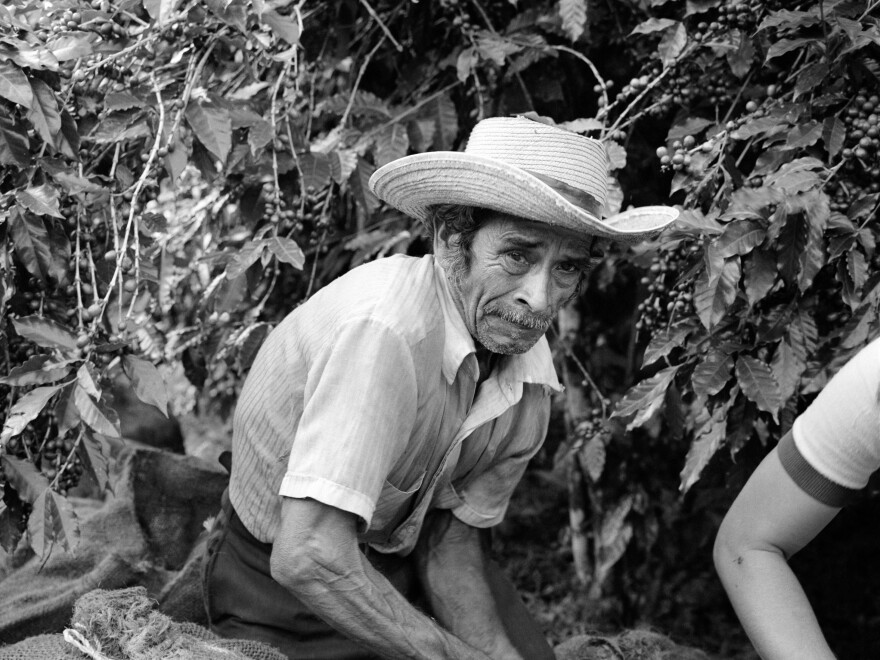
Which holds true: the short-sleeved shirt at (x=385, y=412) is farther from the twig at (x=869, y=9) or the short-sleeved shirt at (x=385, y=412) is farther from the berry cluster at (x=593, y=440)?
the twig at (x=869, y=9)

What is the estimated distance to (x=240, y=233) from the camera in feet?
10.7

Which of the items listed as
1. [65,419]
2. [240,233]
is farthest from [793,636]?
[240,233]

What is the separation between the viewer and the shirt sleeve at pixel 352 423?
73.1 inches

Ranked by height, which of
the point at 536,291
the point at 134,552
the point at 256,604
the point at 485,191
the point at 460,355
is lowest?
the point at 134,552

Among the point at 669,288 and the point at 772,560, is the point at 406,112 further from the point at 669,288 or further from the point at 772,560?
the point at 772,560

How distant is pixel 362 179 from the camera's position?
9.98ft

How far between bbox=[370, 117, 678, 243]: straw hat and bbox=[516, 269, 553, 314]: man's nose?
12cm

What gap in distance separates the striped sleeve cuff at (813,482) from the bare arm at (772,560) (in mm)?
11

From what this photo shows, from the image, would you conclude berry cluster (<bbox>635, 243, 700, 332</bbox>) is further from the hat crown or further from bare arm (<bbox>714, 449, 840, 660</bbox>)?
bare arm (<bbox>714, 449, 840, 660</bbox>)

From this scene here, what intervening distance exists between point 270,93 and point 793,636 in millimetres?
2110

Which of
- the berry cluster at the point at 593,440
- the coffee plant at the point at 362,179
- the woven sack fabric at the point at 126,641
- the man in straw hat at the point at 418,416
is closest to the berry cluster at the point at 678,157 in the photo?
the coffee plant at the point at 362,179

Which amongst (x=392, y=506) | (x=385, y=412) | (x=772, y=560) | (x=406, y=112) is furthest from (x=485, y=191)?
(x=406, y=112)

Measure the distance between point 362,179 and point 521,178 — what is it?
1230 millimetres

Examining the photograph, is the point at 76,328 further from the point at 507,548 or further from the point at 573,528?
the point at 507,548
